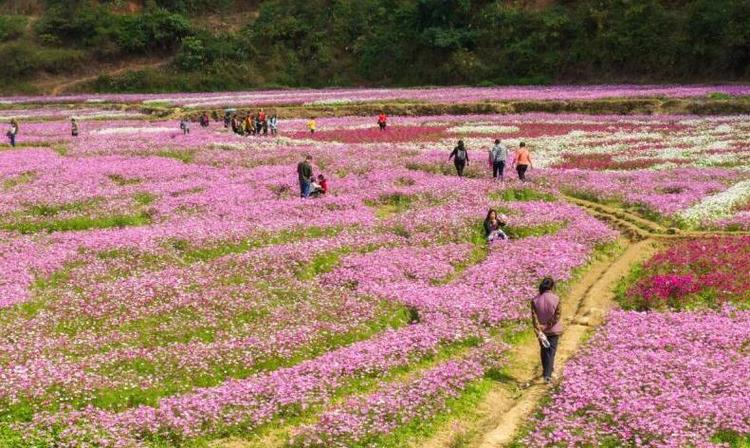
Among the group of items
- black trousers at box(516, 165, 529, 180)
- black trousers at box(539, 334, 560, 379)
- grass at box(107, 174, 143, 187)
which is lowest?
black trousers at box(539, 334, 560, 379)

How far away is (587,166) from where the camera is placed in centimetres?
3650

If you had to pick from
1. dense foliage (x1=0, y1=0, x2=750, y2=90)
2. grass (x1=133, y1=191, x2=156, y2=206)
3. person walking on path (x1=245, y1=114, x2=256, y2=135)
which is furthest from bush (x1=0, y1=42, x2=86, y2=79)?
grass (x1=133, y1=191, x2=156, y2=206)

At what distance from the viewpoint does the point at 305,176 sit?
29938 mm

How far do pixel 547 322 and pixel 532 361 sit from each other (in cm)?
210

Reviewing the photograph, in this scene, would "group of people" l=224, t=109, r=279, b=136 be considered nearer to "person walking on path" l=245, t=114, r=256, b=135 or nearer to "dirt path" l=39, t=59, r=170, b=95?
"person walking on path" l=245, t=114, r=256, b=135

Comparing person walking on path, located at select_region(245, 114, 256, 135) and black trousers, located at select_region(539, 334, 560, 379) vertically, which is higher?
person walking on path, located at select_region(245, 114, 256, 135)

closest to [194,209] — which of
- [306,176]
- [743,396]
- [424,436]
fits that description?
[306,176]

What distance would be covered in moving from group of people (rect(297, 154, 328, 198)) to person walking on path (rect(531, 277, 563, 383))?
16.8 meters

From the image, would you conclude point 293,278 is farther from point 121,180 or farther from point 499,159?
point 121,180

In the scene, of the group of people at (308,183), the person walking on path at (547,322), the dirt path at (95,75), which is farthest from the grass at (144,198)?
the dirt path at (95,75)

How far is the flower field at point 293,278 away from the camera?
13.1 metres

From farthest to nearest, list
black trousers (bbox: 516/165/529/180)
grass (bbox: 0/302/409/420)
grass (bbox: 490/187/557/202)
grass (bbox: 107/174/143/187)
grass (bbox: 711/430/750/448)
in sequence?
grass (bbox: 107/174/143/187) → black trousers (bbox: 516/165/529/180) → grass (bbox: 490/187/557/202) → grass (bbox: 0/302/409/420) → grass (bbox: 711/430/750/448)

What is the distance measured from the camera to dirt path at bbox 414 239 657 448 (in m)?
12.7

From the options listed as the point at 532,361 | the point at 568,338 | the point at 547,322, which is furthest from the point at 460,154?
the point at 547,322
